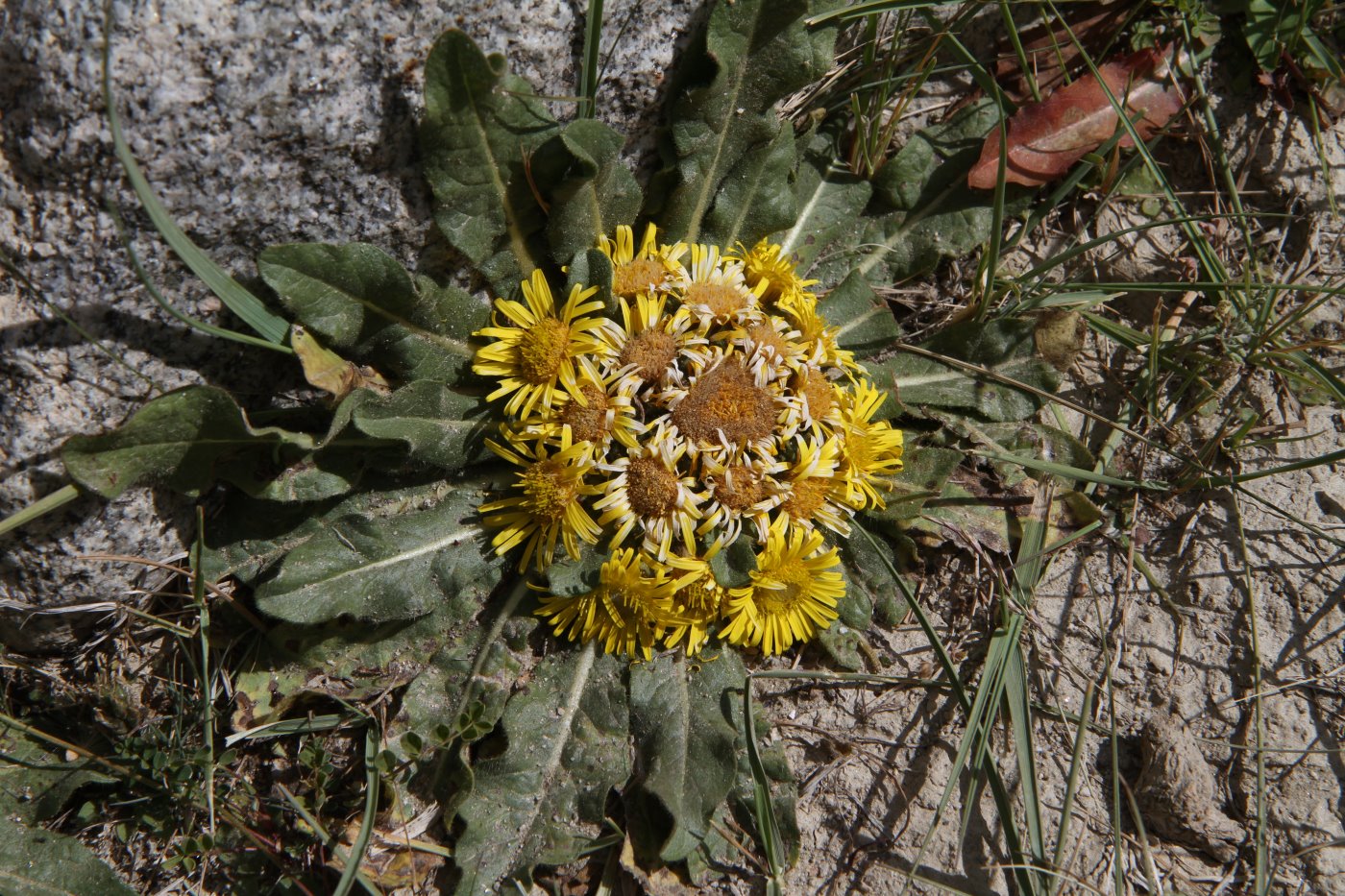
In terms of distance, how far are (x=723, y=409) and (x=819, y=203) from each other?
1068mm

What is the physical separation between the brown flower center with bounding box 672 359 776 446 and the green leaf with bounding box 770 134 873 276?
0.76 metres

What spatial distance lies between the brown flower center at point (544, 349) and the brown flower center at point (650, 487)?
411 mm

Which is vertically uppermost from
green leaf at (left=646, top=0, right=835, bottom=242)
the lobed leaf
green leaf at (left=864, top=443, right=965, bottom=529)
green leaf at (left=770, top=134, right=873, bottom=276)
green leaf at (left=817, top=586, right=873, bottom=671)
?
green leaf at (left=646, top=0, right=835, bottom=242)

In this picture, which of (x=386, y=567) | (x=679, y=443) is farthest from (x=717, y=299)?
(x=386, y=567)

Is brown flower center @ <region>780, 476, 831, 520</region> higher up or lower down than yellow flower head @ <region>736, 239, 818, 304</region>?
lower down

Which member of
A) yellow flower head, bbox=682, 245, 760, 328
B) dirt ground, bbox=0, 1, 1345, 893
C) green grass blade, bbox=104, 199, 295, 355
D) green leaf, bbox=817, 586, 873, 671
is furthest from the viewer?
green leaf, bbox=817, 586, 873, 671

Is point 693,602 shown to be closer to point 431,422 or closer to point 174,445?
point 431,422

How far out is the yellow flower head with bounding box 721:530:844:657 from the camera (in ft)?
9.62

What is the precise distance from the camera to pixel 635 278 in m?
2.97

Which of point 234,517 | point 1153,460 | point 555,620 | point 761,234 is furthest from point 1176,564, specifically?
point 234,517

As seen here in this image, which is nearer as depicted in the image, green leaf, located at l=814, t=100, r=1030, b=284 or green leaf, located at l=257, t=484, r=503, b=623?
green leaf, located at l=257, t=484, r=503, b=623

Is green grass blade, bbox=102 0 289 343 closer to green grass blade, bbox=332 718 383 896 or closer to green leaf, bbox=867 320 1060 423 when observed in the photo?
green grass blade, bbox=332 718 383 896

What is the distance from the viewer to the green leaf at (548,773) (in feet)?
9.67

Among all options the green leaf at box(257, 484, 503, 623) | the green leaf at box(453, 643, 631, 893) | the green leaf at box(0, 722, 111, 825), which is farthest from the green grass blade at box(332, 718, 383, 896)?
the green leaf at box(0, 722, 111, 825)
